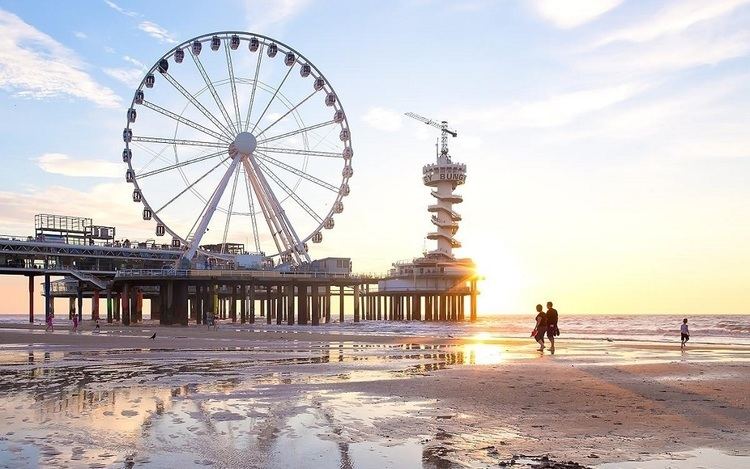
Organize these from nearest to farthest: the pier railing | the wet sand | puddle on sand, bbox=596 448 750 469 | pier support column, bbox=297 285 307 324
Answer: puddle on sand, bbox=596 448 750 469 → the wet sand → the pier railing → pier support column, bbox=297 285 307 324

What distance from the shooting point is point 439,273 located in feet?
284

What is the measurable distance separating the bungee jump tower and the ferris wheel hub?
35.8 m

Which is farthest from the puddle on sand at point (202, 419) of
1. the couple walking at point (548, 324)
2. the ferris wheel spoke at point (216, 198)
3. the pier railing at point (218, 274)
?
the pier railing at point (218, 274)

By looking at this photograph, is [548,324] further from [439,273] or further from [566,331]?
[439,273]

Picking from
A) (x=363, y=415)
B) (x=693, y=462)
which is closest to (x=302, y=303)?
(x=363, y=415)

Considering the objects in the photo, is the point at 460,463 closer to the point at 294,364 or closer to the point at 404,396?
the point at 404,396

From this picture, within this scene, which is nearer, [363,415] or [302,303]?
[363,415]

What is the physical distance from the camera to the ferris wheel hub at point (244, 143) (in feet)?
176

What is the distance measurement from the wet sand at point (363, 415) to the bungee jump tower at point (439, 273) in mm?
69703

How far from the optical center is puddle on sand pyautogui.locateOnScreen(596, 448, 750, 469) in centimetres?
667

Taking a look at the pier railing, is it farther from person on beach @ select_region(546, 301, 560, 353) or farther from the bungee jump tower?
person on beach @ select_region(546, 301, 560, 353)

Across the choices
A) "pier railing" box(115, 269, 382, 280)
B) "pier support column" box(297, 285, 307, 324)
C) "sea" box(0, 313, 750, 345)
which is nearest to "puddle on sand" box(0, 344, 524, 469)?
"sea" box(0, 313, 750, 345)

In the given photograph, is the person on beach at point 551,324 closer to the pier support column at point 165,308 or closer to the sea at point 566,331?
the sea at point 566,331

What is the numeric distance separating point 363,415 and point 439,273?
77444mm
